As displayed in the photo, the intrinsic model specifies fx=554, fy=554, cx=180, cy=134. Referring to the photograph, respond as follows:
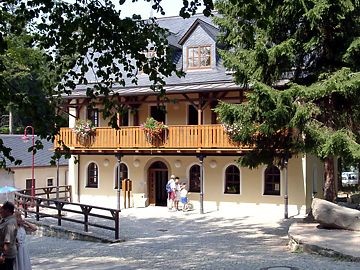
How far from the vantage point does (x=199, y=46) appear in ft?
89.1

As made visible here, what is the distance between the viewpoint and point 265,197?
2531 cm

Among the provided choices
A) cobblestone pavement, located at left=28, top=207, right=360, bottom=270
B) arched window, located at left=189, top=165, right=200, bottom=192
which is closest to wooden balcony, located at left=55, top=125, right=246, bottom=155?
arched window, located at left=189, top=165, right=200, bottom=192

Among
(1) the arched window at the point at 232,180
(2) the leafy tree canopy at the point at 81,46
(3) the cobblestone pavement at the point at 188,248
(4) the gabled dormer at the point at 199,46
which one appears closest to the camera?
(2) the leafy tree canopy at the point at 81,46

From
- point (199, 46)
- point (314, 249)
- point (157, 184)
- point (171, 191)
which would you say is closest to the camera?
point (314, 249)

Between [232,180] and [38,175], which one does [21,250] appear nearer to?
[232,180]

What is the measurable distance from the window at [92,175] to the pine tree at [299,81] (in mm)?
13707

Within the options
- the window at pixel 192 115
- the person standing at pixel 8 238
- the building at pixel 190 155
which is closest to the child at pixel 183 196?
the building at pixel 190 155

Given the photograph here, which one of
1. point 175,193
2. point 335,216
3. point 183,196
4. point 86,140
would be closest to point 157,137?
point 175,193

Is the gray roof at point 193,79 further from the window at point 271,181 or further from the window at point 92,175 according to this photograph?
the window at point 271,181

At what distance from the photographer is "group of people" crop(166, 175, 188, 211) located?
25.6 m

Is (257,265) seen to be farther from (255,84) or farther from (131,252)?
Answer: (255,84)

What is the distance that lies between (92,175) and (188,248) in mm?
15399

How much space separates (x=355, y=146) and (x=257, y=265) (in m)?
5.23

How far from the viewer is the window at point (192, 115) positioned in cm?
2781
